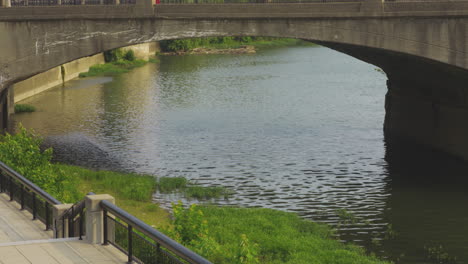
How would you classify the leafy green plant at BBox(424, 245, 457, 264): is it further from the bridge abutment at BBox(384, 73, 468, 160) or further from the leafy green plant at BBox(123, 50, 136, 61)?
the leafy green plant at BBox(123, 50, 136, 61)

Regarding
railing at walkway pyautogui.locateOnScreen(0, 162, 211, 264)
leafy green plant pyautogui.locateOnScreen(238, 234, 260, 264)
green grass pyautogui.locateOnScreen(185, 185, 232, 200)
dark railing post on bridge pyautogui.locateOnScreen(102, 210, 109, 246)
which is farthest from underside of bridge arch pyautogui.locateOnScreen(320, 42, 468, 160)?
dark railing post on bridge pyautogui.locateOnScreen(102, 210, 109, 246)

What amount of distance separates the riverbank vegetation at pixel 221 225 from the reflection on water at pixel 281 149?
1193 millimetres

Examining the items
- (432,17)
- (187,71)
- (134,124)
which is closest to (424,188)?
(432,17)

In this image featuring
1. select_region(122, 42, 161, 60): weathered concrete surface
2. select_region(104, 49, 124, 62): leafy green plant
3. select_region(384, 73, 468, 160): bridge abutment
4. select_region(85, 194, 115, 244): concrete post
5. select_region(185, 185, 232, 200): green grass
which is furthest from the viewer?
select_region(122, 42, 161, 60): weathered concrete surface

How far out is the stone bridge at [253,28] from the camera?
26.6m

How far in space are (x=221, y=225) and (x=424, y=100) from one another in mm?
15977

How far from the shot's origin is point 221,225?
20.9m

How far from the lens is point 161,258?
36.0ft

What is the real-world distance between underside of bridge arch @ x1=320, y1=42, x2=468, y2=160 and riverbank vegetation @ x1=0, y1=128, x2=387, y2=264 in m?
9.63

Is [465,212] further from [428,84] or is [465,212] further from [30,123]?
[30,123]

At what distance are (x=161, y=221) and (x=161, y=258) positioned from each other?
1086 centimetres

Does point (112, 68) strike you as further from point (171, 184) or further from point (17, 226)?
point (17, 226)

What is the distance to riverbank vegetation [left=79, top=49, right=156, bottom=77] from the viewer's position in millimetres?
68688

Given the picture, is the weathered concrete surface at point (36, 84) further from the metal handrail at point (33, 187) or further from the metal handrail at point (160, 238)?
the metal handrail at point (160, 238)
